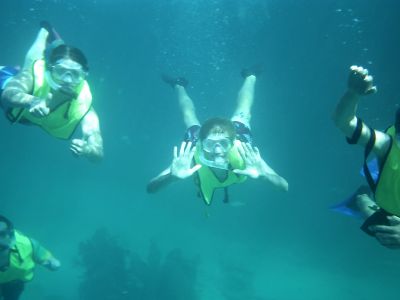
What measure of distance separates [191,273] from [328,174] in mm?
11239

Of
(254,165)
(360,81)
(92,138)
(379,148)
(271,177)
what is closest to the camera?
(360,81)

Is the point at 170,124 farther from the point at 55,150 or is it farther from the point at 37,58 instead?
the point at 37,58

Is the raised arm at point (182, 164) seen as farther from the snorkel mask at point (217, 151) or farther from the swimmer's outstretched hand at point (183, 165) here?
the snorkel mask at point (217, 151)

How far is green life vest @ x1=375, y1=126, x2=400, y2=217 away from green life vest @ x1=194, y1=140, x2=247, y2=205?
4086 mm

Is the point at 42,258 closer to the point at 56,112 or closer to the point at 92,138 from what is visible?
the point at 92,138

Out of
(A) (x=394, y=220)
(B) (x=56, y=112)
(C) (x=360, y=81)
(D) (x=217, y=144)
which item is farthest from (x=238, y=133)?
(C) (x=360, y=81)

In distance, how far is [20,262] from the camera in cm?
834

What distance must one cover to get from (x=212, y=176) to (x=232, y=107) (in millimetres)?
11019

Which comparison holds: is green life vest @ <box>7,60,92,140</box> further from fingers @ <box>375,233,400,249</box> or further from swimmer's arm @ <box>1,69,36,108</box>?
fingers @ <box>375,233,400,249</box>

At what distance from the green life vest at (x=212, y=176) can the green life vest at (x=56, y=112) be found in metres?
2.61

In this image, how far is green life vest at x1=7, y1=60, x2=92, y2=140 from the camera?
6.83 metres

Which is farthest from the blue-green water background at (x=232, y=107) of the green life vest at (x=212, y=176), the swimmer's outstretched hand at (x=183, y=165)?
the swimmer's outstretched hand at (x=183, y=165)

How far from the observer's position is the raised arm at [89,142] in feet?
19.3

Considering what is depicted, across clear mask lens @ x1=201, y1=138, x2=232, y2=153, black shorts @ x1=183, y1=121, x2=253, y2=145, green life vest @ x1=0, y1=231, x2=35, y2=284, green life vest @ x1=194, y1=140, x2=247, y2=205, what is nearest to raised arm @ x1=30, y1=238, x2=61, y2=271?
green life vest @ x1=0, y1=231, x2=35, y2=284
